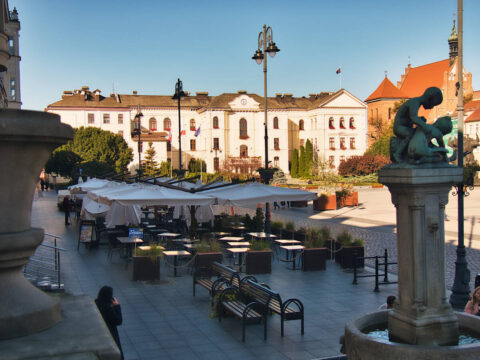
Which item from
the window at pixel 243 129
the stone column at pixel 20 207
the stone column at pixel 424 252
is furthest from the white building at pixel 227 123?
the stone column at pixel 20 207

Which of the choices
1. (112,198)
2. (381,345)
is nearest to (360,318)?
(381,345)

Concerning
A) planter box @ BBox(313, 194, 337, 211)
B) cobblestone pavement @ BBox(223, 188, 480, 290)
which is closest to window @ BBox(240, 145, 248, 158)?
cobblestone pavement @ BBox(223, 188, 480, 290)

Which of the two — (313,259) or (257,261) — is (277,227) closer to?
(313,259)

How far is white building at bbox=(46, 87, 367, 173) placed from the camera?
272 feet

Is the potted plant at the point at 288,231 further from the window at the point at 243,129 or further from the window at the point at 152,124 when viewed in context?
the window at the point at 152,124

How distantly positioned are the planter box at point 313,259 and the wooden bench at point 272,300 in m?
4.66

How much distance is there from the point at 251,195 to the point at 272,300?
751 centimetres

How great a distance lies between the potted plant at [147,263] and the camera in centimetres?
1381

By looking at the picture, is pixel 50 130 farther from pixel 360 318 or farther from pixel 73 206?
pixel 73 206

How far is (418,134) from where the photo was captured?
6.53m

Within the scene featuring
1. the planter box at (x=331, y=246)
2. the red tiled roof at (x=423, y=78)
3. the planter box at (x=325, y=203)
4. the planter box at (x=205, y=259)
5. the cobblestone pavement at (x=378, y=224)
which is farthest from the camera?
the red tiled roof at (x=423, y=78)

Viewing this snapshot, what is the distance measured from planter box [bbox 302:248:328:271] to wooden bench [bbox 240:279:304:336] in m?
4.66

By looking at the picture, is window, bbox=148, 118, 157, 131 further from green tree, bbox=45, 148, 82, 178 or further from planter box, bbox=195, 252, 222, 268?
planter box, bbox=195, 252, 222, 268

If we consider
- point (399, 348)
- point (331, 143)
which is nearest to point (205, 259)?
point (399, 348)
